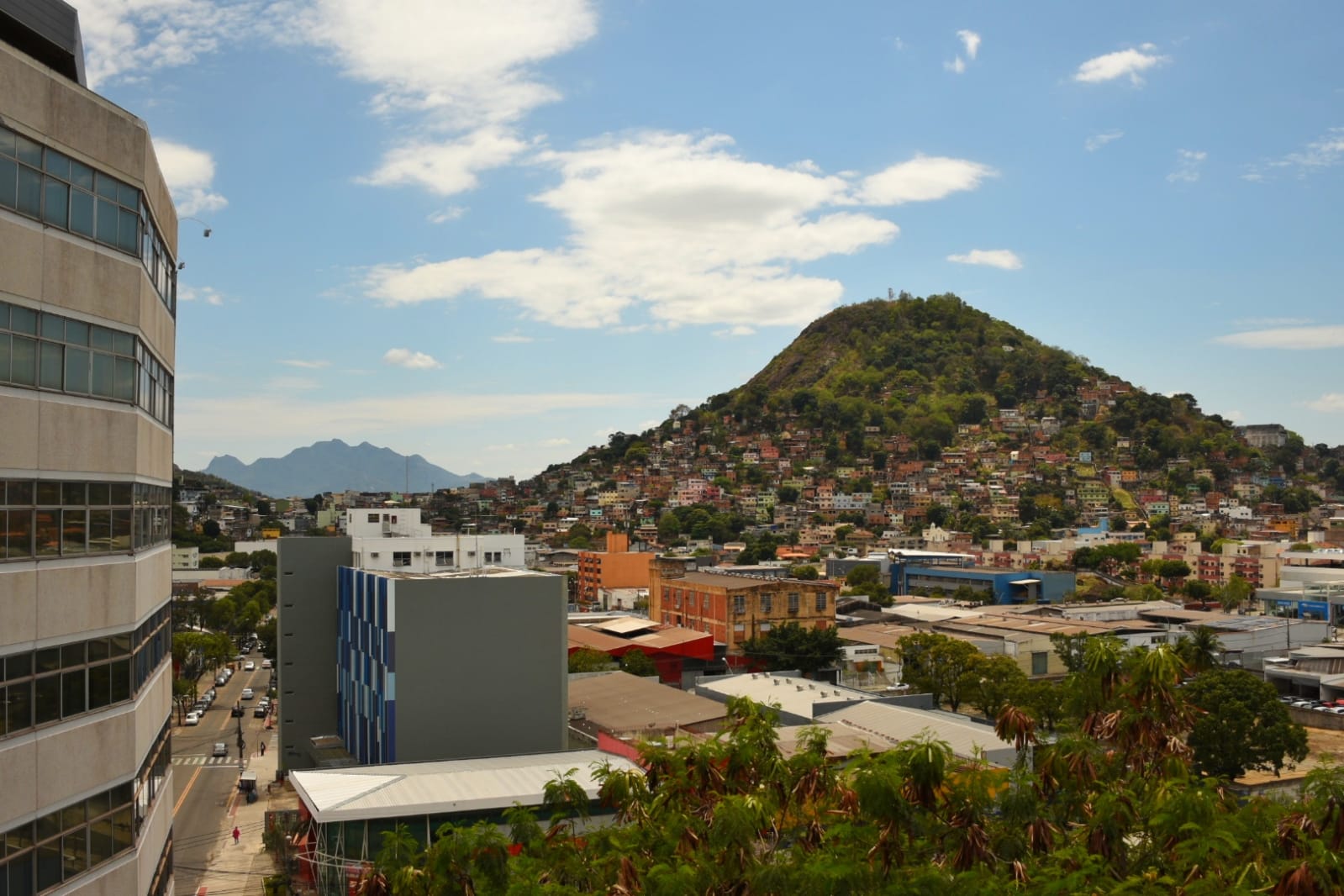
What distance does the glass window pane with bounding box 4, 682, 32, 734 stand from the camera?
32.3ft

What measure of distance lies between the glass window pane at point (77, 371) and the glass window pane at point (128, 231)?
128 centimetres

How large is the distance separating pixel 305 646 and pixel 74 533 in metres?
34.2

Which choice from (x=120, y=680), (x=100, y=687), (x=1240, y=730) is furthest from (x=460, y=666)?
(x=1240, y=730)

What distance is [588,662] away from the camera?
5362 cm

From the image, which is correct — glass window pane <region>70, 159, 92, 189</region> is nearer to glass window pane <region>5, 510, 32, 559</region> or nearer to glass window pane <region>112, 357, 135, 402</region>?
glass window pane <region>112, 357, 135, 402</region>

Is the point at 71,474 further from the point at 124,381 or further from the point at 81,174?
the point at 81,174

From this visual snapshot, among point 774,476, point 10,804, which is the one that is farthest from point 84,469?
point 774,476

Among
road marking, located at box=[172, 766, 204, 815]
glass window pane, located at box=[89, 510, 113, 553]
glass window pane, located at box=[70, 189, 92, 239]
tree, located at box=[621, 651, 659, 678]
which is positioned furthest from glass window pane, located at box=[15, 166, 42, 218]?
tree, located at box=[621, 651, 659, 678]

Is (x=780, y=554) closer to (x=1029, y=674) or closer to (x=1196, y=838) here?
(x=1029, y=674)

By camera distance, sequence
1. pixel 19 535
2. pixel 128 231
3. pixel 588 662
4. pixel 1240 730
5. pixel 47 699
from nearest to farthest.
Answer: pixel 19 535
pixel 47 699
pixel 128 231
pixel 1240 730
pixel 588 662

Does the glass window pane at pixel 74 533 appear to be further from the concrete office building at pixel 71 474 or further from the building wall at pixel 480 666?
the building wall at pixel 480 666

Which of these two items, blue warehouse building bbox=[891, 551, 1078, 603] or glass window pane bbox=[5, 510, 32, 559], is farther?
blue warehouse building bbox=[891, 551, 1078, 603]

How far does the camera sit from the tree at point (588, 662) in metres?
53.2

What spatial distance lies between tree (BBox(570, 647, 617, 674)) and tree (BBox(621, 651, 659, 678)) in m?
0.63
